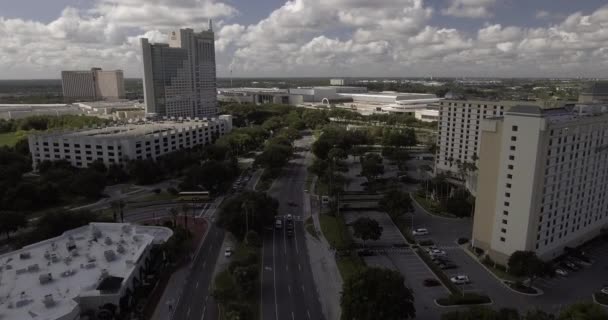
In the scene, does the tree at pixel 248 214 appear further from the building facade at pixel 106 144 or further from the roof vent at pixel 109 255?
the building facade at pixel 106 144

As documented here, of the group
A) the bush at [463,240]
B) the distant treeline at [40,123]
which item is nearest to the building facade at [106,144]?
the distant treeline at [40,123]

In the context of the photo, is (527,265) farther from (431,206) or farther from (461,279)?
(431,206)

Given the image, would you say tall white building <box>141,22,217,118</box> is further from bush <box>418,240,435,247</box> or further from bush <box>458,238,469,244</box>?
bush <box>458,238,469,244</box>

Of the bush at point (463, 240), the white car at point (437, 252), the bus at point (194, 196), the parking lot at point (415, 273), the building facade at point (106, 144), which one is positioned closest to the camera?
the parking lot at point (415, 273)

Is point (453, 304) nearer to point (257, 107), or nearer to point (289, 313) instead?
point (289, 313)

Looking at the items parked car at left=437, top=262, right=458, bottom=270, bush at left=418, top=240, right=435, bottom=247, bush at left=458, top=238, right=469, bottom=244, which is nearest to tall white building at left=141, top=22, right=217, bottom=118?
bush at left=418, top=240, right=435, bottom=247

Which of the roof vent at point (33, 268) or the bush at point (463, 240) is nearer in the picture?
the roof vent at point (33, 268)

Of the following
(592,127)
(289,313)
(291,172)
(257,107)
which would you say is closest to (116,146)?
(291,172)
